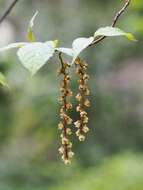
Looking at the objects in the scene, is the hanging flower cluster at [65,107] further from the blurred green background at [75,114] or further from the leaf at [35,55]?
the blurred green background at [75,114]

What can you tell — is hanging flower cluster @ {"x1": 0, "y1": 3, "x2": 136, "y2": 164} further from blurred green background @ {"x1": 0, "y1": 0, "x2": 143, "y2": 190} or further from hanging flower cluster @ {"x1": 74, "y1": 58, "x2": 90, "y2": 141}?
→ blurred green background @ {"x1": 0, "y1": 0, "x2": 143, "y2": 190}

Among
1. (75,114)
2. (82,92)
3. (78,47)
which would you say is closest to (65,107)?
(82,92)

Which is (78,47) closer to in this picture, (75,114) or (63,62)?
(63,62)

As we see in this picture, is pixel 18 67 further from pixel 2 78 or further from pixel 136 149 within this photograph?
pixel 2 78

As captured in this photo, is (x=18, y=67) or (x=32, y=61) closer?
(x=32, y=61)

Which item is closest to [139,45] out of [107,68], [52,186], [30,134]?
[107,68]

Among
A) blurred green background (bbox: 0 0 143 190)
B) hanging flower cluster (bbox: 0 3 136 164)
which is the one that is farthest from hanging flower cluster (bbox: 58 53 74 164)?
blurred green background (bbox: 0 0 143 190)
